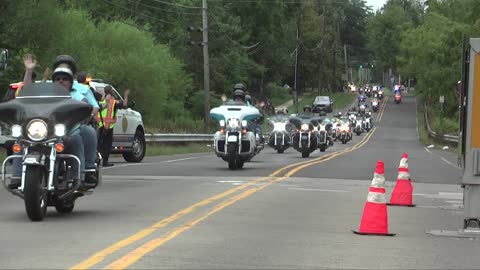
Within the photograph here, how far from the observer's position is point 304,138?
3153cm

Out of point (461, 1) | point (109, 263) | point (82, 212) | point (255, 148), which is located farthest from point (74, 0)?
point (109, 263)

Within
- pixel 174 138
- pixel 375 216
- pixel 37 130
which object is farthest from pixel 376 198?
pixel 174 138

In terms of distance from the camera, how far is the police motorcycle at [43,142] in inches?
421

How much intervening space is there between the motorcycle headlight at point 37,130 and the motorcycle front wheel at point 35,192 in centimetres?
38

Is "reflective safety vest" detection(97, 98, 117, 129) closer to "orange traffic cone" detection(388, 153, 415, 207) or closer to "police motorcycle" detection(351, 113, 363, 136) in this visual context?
"orange traffic cone" detection(388, 153, 415, 207)

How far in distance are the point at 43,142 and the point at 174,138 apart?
2901cm

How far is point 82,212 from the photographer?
12602 millimetres

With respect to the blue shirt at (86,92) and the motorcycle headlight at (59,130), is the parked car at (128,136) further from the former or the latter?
the motorcycle headlight at (59,130)

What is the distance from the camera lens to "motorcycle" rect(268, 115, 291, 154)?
34.4m

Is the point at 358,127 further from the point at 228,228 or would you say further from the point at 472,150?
the point at 228,228

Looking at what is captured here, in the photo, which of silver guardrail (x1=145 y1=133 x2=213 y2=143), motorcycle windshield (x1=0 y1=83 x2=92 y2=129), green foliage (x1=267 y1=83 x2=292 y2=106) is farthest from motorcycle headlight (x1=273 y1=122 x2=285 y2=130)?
green foliage (x1=267 y1=83 x2=292 y2=106)

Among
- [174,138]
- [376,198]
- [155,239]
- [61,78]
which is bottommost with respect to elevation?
[155,239]

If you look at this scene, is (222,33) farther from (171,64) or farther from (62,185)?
(62,185)

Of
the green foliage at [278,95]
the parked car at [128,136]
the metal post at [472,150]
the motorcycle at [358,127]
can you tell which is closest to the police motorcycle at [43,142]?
the metal post at [472,150]
